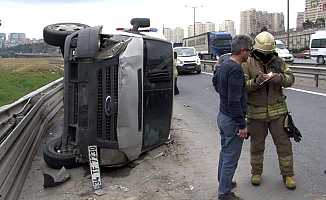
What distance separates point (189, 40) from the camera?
230 ft

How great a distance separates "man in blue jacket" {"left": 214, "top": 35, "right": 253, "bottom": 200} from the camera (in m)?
4.91

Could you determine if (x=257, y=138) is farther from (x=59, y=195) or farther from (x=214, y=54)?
(x=214, y=54)

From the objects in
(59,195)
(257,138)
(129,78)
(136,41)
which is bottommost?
(59,195)

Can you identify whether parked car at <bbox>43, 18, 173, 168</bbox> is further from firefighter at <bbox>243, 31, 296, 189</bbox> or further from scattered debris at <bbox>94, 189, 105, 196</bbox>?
firefighter at <bbox>243, 31, 296, 189</bbox>

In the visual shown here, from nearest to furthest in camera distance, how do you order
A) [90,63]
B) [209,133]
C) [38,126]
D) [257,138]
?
[257,138], [90,63], [38,126], [209,133]

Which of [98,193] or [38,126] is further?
[38,126]

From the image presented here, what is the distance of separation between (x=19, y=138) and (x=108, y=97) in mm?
1237

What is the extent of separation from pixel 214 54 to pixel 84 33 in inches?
1810

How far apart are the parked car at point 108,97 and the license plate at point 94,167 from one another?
0.08 metres

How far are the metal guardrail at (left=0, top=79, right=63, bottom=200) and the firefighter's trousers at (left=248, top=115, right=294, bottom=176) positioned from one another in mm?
2687

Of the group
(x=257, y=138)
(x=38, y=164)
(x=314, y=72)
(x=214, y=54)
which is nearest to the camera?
(x=257, y=138)

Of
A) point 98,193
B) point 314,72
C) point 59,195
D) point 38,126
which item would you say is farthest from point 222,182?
point 314,72

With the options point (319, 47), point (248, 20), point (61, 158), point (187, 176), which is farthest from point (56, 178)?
point (248, 20)

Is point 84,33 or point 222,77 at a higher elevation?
point 84,33
